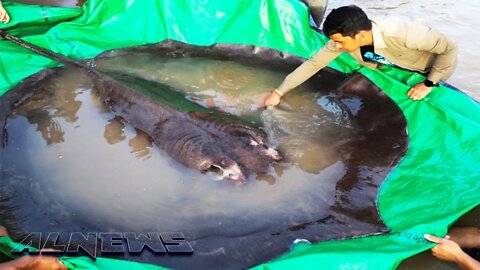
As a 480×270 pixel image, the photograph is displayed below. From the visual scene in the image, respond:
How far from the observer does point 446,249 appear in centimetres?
256

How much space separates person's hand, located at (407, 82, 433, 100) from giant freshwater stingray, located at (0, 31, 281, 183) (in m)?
1.47

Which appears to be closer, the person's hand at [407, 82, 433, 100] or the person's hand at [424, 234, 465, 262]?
the person's hand at [424, 234, 465, 262]

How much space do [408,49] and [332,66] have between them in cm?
85

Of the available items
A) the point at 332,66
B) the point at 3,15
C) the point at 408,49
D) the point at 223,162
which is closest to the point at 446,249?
the point at 223,162

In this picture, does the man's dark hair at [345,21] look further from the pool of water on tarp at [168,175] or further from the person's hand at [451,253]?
the person's hand at [451,253]

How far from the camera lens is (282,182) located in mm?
3111

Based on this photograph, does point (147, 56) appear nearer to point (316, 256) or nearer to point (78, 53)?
point (78, 53)

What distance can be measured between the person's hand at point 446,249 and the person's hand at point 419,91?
1.59 m

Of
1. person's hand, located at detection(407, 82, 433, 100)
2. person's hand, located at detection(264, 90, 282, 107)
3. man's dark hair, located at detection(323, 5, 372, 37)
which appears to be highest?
man's dark hair, located at detection(323, 5, 372, 37)

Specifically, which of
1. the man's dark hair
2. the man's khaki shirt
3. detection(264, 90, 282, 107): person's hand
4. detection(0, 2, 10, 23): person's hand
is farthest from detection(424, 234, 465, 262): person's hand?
detection(0, 2, 10, 23): person's hand

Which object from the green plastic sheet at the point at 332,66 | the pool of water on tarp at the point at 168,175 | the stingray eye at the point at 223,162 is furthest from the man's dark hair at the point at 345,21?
the stingray eye at the point at 223,162

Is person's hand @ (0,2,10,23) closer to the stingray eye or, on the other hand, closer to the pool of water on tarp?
the pool of water on tarp

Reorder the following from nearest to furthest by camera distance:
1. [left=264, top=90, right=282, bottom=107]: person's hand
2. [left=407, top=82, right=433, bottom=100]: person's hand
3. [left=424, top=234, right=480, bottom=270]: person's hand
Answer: [left=424, top=234, right=480, bottom=270]: person's hand → [left=407, top=82, right=433, bottom=100]: person's hand → [left=264, top=90, right=282, bottom=107]: person's hand

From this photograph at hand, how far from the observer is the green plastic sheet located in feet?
8.29
